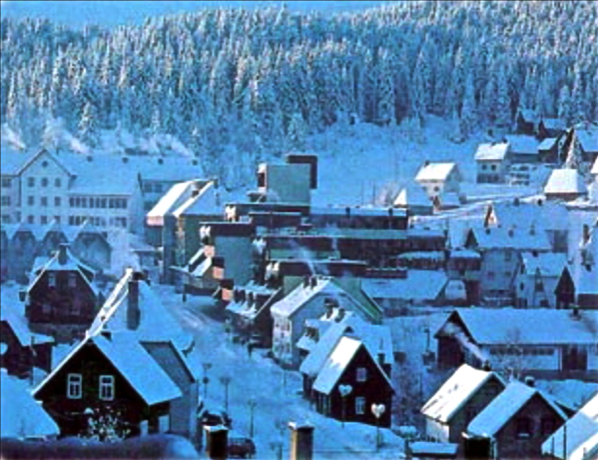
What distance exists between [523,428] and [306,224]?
1.06 metres

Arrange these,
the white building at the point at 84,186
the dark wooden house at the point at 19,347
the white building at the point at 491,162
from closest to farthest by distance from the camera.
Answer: the dark wooden house at the point at 19,347 < the white building at the point at 84,186 < the white building at the point at 491,162

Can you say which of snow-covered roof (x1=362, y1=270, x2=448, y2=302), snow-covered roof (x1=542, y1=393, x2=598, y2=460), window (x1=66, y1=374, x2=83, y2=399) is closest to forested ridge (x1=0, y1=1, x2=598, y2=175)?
snow-covered roof (x1=362, y1=270, x2=448, y2=302)

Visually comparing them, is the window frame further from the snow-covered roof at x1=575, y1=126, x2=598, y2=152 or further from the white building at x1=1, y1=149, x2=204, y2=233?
the snow-covered roof at x1=575, y1=126, x2=598, y2=152

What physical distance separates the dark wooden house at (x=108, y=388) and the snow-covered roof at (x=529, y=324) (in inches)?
52.7

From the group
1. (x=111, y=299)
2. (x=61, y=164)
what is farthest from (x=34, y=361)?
(x=61, y=164)

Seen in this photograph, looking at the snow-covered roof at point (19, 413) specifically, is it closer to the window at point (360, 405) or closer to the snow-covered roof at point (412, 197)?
the window at point (360, 405)

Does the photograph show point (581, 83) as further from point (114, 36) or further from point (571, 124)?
point (114, 36)

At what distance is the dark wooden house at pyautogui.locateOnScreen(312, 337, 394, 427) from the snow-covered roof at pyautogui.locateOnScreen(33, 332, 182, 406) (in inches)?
23.9

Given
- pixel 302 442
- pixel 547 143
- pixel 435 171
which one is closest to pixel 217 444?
pixel 302 442

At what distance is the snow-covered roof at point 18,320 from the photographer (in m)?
3.76

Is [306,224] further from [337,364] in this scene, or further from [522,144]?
[522,144]

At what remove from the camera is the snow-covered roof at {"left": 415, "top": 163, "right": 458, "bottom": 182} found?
16.2 ft

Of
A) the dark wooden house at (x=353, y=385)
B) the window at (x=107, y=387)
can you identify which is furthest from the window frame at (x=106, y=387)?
the dark wooden house at (x=353, y=385)

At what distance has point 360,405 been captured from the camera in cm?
480
